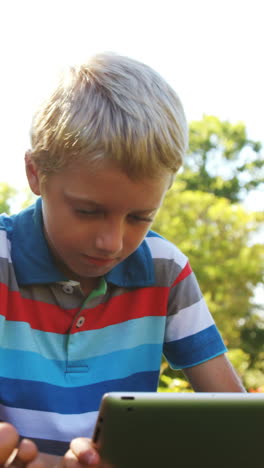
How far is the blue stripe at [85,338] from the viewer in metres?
1.77

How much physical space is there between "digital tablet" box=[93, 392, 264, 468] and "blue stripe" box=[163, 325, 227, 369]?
68 cm

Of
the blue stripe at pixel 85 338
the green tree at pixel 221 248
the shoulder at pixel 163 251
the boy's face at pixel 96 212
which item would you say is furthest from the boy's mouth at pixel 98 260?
the green tree at pixel 221 248

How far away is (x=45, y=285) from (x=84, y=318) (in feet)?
0.51

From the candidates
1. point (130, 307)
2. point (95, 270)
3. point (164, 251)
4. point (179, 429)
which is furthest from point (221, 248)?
point (179, 429)

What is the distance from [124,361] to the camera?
191cm

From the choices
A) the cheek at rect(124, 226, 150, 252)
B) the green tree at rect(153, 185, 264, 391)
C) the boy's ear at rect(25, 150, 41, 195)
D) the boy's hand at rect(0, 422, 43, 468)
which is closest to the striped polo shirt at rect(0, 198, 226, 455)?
the boy's ear at rect(25, 150, 41, 195)

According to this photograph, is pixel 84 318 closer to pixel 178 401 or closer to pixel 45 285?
pixel 45 285

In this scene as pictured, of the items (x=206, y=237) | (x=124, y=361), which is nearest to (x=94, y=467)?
(x=124, y=361)

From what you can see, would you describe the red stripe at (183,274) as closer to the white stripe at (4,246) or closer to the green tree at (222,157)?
A: the white stripe at (4,246)

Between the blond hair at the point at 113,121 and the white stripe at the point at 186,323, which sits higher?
the blond hair at the point at 113,121

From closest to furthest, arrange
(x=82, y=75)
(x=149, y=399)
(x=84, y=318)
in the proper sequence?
(x=149, y=399), (x=82, y=75), (x=84, y=318)

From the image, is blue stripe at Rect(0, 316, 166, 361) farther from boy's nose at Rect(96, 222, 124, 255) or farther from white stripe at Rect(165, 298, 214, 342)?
boy's nose at Rect(96, 222, 124, 255)

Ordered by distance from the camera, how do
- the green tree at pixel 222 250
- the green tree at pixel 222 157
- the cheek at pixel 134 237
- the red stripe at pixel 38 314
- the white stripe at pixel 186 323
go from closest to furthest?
the cheek at pixel 134 237, the red stripe at pixel 38 314, the white stripe at pixel 186 323, the green tree at pixel 222 250, the green tree at pixel 222 157

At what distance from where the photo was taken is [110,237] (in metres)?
1.59
